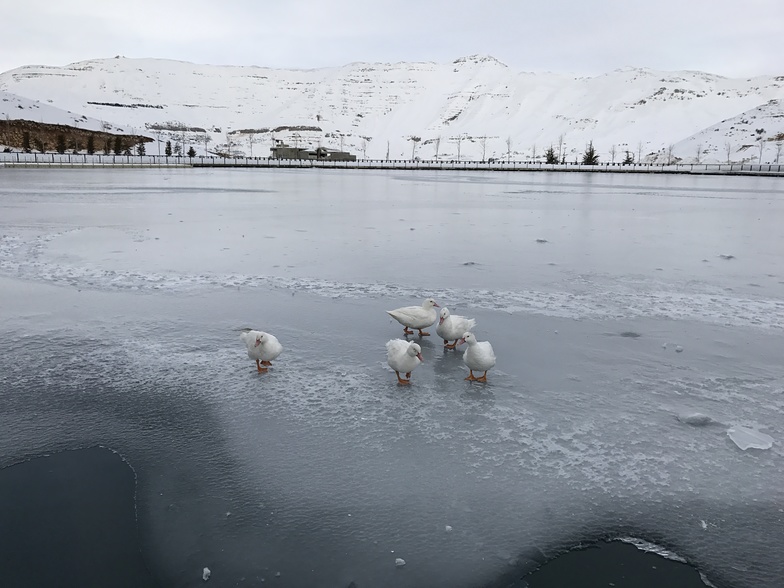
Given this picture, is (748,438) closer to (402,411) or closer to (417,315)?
Result: (402,411)

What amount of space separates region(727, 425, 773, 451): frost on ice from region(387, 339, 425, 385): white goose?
2.57 meters

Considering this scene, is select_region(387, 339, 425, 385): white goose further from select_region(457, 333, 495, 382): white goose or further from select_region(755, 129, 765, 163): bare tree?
select_region(755, 129, 765, 163): bare tree

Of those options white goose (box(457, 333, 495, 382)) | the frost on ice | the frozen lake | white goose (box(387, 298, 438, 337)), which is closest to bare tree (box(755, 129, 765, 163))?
the frozen lake

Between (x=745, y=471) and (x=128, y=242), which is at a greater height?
(x=128, y=242)

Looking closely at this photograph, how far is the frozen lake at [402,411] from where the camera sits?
11.0ft

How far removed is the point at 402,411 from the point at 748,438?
267 cm

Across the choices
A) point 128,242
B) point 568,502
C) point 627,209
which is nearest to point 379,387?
point 568,502

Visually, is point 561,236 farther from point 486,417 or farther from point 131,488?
point 131,488

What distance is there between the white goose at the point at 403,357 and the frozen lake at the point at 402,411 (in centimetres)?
18

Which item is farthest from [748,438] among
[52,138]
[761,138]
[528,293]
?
[761,138]

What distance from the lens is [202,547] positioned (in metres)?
3.29

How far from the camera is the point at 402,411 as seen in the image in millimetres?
4844

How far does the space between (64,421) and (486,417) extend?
339cm

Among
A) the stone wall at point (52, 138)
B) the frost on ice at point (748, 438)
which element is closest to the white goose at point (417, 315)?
the frost on ice at point (748, 438)
